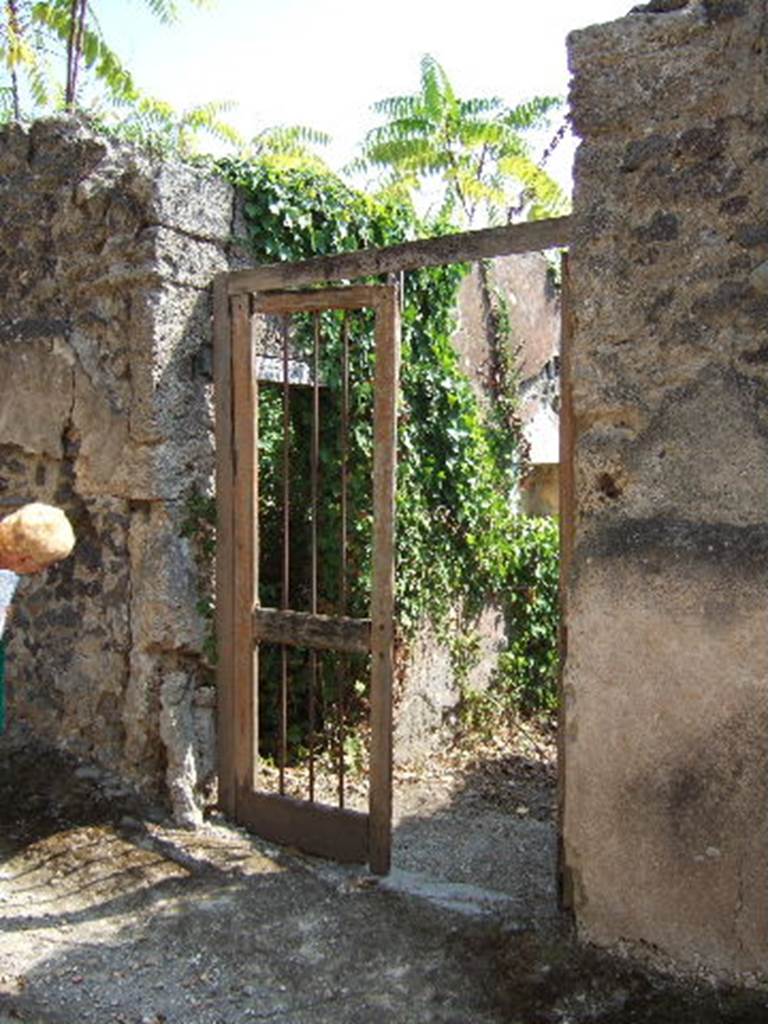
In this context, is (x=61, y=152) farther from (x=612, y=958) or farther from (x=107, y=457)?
(x=612, y=958)

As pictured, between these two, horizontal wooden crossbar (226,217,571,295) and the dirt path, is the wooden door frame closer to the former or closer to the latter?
horizontal wooden crossbar (226,217,571,295)

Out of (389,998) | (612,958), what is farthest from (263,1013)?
(612,958)

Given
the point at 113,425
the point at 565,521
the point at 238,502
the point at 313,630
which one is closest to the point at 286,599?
the point at 313,630

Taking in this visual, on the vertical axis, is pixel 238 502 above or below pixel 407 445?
below

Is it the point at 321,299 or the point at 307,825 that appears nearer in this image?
the point at 321,299

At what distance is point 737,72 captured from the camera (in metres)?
3.37

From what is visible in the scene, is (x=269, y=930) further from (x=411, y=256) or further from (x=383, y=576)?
(x=411, y=256)

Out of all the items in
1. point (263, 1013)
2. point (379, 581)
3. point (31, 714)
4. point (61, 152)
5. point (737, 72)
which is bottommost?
point (263, 1013)

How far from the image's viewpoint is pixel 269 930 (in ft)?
12.9

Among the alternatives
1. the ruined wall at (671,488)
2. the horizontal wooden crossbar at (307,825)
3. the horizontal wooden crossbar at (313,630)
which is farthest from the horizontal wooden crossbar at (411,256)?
the horizontal wooden crossbar at (307,825)

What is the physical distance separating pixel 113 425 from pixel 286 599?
112cm

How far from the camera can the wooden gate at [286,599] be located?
14.4 feet

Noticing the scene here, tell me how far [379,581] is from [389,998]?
1.59 meters

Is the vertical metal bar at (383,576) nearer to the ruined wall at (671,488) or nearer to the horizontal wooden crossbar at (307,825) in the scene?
the horizontal wooden crossbar at (307,825)
